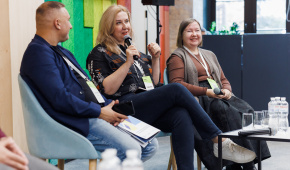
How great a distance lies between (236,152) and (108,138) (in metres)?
1.02

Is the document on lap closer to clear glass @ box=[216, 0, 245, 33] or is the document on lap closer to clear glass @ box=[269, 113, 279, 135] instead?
clear glass @ box=[269, 113, 279, 135]

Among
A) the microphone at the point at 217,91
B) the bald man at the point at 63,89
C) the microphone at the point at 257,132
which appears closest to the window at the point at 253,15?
the microphone at the point at 217,91

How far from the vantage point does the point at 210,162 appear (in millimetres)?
3330

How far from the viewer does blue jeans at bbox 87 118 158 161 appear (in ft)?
7.78

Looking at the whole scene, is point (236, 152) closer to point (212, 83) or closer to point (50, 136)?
point (212, 83)

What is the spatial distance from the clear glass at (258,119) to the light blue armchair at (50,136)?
41.8 inches

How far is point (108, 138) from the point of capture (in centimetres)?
239

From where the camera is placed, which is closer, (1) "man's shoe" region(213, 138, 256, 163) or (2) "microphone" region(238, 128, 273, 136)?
(2) "microphone" region(238, 128, 273, 136)

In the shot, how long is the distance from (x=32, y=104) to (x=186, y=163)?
99 cm

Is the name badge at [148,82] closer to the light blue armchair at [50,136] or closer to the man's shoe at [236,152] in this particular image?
the man's shoe at [236,152]

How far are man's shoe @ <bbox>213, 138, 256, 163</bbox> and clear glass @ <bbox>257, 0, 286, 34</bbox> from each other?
200 inches

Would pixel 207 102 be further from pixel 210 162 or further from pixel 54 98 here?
pixel 54 98

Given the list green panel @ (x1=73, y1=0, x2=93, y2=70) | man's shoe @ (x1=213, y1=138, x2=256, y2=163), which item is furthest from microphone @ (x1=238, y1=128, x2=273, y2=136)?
green panel @ (x1=73, y1=0, x2=93, y2=70)

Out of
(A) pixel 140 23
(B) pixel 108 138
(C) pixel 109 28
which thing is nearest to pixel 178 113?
(B) pixel 108 138
